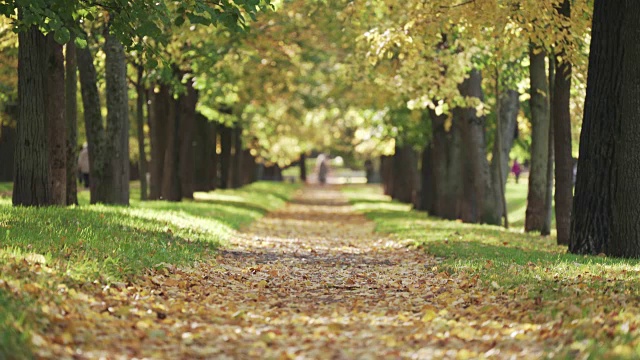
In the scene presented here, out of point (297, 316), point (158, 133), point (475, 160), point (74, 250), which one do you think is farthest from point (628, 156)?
point (158, 133)

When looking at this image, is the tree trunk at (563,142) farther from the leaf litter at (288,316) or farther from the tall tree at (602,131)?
the leaf litter at (288,316)

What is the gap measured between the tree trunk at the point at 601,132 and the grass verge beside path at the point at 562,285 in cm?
59

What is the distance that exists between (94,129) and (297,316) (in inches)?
483

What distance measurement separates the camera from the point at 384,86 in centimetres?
2341

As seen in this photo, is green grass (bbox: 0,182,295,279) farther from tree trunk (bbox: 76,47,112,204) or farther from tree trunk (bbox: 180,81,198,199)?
tree trunk (bbox: 180,81,198,199)

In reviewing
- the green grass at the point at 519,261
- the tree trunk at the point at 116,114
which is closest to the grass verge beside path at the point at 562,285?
the green grass at the point at 519,261

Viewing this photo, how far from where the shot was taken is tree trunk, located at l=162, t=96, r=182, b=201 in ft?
95.8

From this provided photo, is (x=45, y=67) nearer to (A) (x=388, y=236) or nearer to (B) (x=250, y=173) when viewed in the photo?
(A) (x=388, y=236)

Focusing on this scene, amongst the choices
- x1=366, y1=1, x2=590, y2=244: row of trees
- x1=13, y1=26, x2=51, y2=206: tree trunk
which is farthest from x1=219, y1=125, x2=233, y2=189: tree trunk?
x1=13, y1=26, x2=51, y2=206: tree trunk

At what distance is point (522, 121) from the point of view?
32500 mm

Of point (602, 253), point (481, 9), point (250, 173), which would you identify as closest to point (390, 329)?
point (602, 253)

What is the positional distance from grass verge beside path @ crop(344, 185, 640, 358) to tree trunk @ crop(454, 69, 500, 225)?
22.5 feet

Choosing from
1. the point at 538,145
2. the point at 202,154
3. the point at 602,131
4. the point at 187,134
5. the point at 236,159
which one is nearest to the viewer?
the point at 602,131

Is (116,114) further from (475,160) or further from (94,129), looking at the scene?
(475,160)
